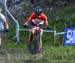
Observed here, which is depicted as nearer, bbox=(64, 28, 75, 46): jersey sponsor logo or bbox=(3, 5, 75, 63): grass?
bbox=(3, 5, 75, 63): grass

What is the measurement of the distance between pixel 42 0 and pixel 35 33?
33.9ft

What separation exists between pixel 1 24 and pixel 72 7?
8227mm

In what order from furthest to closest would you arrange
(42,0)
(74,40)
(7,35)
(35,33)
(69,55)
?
(42,0)
(7,35)
(74,40)
(35,33)
(69,55)

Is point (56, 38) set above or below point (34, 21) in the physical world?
below

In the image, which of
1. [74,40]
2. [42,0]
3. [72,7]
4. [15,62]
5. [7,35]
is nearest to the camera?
[15,62]

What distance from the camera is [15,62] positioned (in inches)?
468

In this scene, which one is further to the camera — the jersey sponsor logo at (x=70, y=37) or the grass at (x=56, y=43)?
the jersey sponsor logo at (x=70, y=37)

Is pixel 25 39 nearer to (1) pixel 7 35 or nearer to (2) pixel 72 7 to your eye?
(1) pixel 7 35

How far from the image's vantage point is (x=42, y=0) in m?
24.3

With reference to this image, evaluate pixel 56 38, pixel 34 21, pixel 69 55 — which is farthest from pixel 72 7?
pixel 69 55

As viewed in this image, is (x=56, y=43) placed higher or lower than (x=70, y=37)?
lower

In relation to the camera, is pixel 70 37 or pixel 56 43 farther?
pixel 56 43

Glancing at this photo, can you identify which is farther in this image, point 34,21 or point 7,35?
point 7,35

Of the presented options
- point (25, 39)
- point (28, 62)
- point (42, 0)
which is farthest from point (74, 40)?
point (42, 0)
